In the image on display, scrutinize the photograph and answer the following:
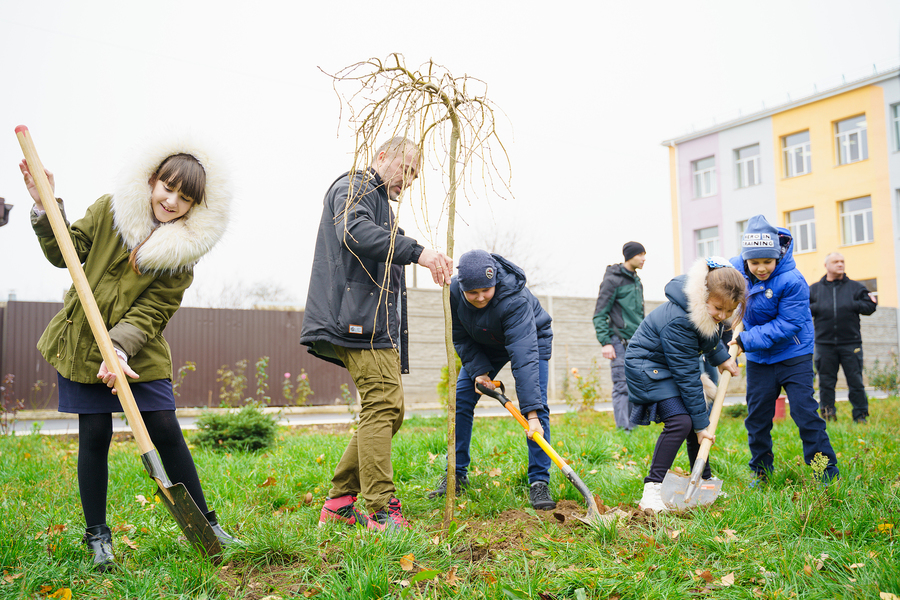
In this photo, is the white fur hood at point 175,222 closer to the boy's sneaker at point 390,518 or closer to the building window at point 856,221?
the boy's sneaker at point 390,518

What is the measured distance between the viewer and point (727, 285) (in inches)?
124

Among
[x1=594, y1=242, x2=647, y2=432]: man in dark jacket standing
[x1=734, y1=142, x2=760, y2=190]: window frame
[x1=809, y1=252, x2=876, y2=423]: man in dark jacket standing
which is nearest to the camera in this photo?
[x1=594, y1=242, x2=647, y2=432]: man in dark jacket standing

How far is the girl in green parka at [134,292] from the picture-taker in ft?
7.83

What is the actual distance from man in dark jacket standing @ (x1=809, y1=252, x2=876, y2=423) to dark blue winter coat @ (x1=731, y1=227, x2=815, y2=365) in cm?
386

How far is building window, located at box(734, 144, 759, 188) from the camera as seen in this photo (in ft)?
74.4

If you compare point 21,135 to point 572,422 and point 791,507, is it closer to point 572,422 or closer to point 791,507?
point 791,507

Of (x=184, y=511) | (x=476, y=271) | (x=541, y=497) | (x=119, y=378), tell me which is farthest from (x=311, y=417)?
(x=119, y=378)

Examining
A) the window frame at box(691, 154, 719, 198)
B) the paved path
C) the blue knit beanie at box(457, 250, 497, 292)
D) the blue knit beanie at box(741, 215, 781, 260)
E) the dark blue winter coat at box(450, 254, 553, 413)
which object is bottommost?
the paved path

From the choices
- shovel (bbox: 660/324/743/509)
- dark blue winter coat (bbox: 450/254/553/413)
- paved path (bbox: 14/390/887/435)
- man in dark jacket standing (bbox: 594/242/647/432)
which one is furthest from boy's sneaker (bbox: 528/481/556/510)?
paved path (bbox: 14/390/887/435)

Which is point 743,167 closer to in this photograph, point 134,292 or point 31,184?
point 134,292

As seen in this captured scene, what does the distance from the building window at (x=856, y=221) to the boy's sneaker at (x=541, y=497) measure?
69.0ft

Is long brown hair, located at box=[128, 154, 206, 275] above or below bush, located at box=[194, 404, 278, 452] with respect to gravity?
above

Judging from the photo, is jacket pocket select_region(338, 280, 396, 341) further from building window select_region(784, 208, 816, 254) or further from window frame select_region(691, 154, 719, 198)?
window frame select_region(691, 154, 719, 198)

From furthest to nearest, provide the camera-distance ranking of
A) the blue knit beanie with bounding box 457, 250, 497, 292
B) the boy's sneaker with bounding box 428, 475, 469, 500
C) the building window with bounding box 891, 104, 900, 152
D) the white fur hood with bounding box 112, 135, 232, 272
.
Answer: the building window with bounding box 891, 104, 900, 152, the boy's sneaker with bounding box 428, 475, 469, 500, the blue knit beanie with bounding box 457, 250, 497, 292, the white fur hood with bounding box 112, 135, 232, 272
